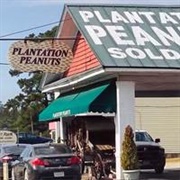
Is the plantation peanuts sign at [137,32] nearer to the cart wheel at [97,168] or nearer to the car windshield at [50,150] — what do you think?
the car windshield at [50,150]

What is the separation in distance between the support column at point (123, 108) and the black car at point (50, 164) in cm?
172

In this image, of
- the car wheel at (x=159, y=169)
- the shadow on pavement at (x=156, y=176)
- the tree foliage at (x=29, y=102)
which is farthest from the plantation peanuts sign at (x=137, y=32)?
the tree foliage at (x=29, y=102)

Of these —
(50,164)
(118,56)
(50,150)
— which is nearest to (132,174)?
(50,164)

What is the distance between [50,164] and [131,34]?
5590mm

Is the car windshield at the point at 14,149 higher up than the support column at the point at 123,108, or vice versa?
the support column at the point at 123,108

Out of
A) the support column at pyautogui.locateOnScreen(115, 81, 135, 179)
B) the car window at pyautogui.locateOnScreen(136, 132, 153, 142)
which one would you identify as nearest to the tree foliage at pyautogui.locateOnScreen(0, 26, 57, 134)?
the car window at pyautogui.locateOnScreen(136, 132, 153, 142)

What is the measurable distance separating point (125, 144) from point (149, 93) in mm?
9141

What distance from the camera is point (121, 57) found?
23.0 metres

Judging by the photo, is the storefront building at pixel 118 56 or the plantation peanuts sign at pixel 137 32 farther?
the plantation peanuts sign at pixel 137 32

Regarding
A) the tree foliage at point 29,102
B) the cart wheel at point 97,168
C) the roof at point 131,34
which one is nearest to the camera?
the roof at point 131,34

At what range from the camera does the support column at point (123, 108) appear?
23.3 m

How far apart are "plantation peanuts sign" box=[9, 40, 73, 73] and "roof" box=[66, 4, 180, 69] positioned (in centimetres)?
136

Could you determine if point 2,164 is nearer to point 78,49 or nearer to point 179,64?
point 78,49

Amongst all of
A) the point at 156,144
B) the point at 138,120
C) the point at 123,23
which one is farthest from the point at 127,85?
the point at 138,120
